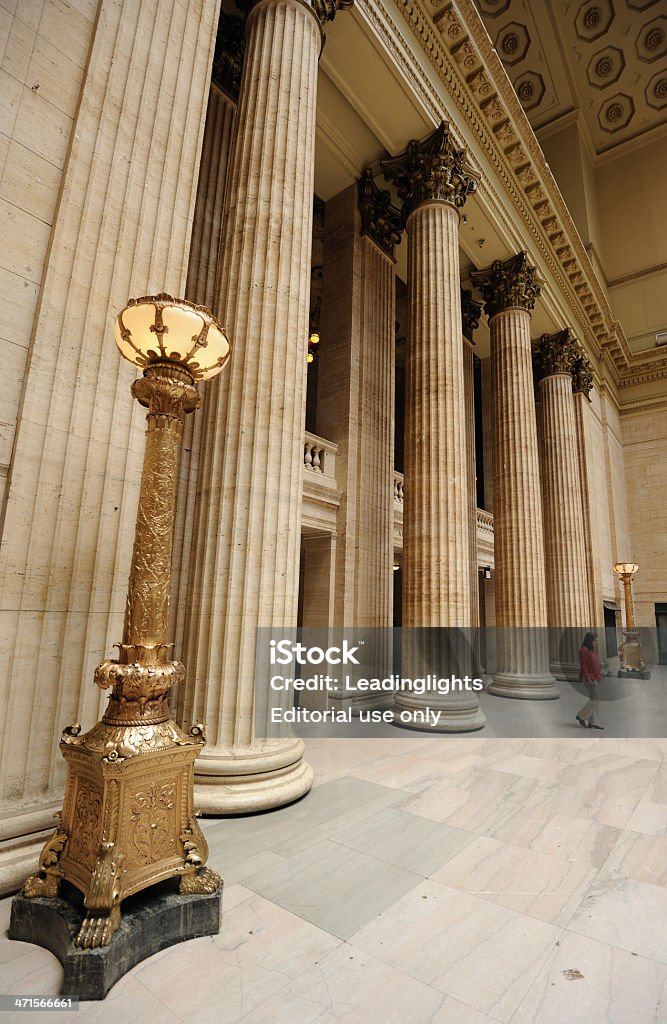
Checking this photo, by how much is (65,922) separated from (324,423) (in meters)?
8.61

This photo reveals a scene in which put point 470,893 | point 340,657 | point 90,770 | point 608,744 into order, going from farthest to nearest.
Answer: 1. point 340,657
2. point 608,744
3. point 470,893
4. point 90,770

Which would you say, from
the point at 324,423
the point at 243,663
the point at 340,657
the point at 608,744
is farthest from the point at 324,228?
the point at 608,744

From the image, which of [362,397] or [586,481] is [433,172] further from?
[586,481]

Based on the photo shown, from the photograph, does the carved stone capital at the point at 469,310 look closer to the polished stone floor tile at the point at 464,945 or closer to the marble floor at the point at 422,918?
the marble floor at the point at 422,918

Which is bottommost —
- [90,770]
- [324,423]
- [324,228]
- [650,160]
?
[90,770]

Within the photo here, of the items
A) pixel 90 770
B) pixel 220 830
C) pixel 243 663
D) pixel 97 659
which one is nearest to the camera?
pixel 90 770

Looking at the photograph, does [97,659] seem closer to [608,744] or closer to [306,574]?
[306,574]

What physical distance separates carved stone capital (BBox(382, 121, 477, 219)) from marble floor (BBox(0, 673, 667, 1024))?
9.47 m

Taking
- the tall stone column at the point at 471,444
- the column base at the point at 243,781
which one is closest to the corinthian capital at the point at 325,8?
the tall stone column at the point at 471,444

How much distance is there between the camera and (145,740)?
2.62 metres

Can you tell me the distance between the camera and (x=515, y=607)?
1162 centimetres

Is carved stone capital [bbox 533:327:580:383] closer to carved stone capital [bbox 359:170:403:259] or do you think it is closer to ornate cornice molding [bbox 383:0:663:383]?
ornate cornice molding [bbox 383:0:663:383]

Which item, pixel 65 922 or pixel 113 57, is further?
pixel 113 57

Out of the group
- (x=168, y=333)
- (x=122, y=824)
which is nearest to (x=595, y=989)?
(x=122, y=824)
